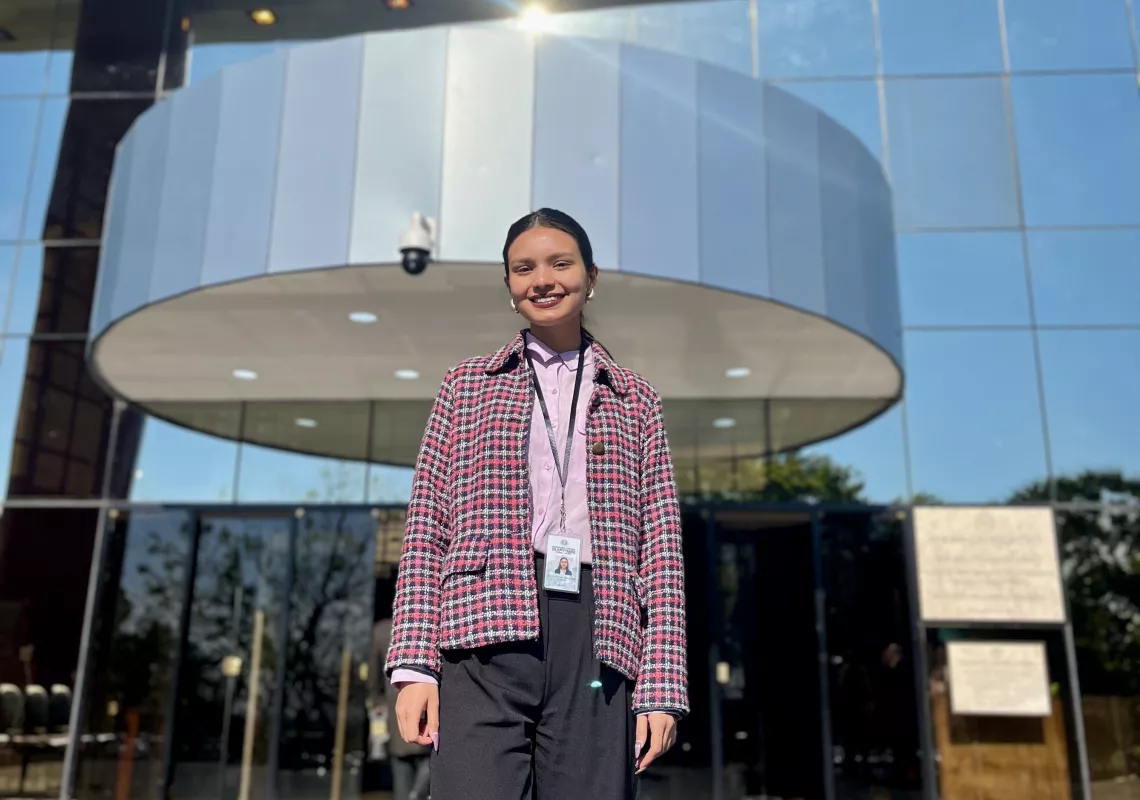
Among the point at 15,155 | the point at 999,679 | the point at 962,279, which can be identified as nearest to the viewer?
the point at 999,679

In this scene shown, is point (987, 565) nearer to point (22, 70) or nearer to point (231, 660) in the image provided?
point (231, 660)

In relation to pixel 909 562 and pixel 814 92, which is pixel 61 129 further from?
pixel 909 562

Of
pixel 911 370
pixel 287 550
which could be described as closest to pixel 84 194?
pixel 287 550

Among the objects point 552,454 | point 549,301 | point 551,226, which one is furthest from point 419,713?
point 551,226

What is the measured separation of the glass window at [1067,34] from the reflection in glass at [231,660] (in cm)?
912

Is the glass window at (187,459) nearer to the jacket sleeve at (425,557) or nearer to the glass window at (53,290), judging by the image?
the glass window at (53,290)

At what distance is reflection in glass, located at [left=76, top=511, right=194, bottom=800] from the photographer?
29.3 ft

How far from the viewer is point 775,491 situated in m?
9.08

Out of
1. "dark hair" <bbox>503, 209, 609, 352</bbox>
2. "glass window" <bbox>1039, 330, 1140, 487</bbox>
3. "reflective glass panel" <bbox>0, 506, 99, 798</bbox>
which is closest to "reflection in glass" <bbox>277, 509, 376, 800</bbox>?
"reflective glass panel" <bbox>0, 506, 99, 798</bbox>

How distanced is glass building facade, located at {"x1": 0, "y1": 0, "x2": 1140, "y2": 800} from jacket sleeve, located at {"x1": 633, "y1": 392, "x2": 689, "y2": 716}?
273 inches

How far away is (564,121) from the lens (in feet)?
20.4

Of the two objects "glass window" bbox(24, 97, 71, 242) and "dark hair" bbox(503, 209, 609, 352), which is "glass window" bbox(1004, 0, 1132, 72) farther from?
"glass window" bbox(24, 97, 71, 242)

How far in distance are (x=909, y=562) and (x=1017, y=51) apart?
5.62 metres

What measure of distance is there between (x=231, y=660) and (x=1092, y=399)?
28.4 ft
